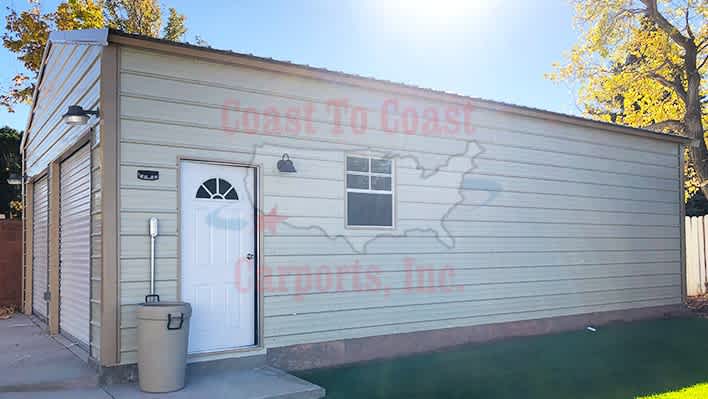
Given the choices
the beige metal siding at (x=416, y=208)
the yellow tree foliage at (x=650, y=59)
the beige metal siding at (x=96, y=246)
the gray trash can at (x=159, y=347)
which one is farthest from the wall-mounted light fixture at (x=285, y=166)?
the yellow tree foliage at (x=650, y=59)

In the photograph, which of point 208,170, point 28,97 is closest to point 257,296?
point 208,170

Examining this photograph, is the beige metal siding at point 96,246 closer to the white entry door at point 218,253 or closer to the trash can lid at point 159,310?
the trash can lid at point 159,310

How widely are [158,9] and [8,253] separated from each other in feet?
37.2

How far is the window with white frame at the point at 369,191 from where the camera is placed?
306 inches

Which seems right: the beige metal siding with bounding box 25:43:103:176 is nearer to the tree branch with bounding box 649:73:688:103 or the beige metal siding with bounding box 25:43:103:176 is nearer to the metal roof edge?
the metal roof edge

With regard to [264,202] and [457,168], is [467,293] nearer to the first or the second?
[457,168]

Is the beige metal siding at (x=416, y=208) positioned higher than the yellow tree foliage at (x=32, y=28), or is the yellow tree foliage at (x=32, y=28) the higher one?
the yellow tree foliage at (x=32, y=28)

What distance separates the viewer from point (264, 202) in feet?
23.1

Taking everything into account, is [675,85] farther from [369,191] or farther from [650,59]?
[369,191]

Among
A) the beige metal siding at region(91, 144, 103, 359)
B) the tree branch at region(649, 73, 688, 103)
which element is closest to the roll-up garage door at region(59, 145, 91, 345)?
the beige metal siding at region(91, 144, 103, 359)

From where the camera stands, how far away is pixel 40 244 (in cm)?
1057

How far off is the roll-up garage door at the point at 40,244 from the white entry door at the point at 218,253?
4.15m

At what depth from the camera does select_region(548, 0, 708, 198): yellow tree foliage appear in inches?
533

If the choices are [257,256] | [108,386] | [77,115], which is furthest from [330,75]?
[108,386]
